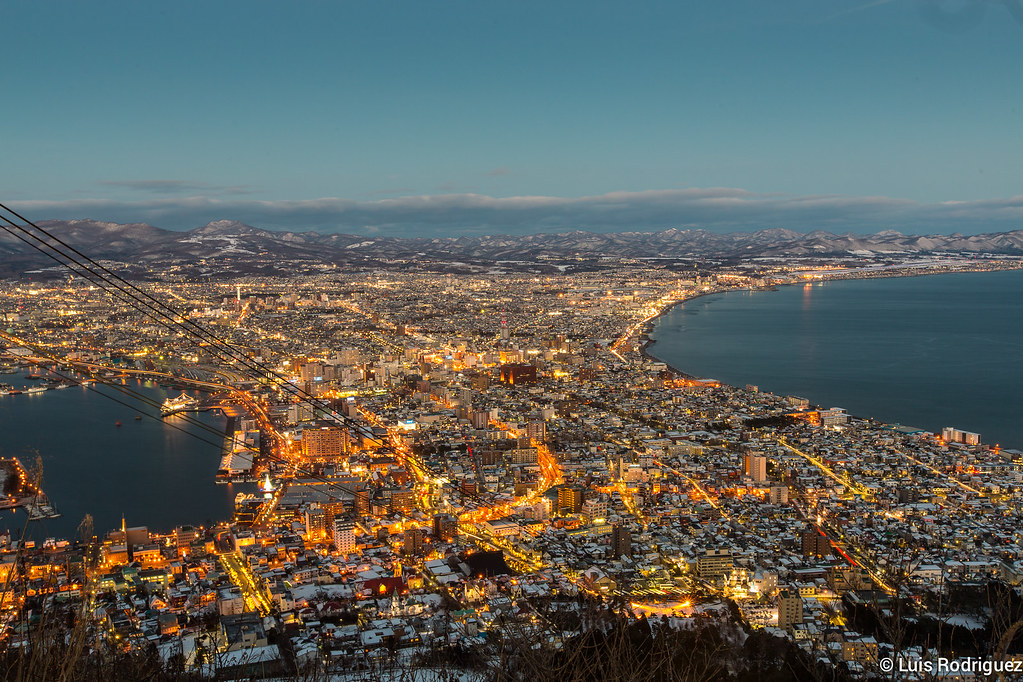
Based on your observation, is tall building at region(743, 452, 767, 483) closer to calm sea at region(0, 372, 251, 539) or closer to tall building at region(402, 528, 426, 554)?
tall building at region(402, 528, 426, 554)

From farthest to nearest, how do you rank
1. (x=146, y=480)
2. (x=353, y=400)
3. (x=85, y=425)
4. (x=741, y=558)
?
(x=353, y=400)
(x=85, y=425)
(x=146, y=480)
(x=741, y=558)

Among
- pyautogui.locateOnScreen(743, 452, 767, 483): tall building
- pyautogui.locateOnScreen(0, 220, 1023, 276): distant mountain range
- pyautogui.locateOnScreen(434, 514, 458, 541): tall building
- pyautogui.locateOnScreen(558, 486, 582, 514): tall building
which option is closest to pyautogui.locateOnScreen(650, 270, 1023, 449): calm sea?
pyautogui.locateOnScreen(743, 452, 767, 483): tall building

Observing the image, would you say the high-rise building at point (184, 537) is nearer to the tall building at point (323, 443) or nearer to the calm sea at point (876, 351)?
the tall building at point (323, 443)

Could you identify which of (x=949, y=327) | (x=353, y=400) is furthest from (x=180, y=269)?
(x=949, y=327)

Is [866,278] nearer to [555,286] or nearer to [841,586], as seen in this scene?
[555,286]

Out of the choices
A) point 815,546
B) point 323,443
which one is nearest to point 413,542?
point 815,546

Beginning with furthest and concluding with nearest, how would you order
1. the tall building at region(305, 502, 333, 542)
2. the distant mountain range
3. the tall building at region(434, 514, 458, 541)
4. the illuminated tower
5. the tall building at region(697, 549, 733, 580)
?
1. the distant mountain range
2. the illuminated tower
3. the tall building at region(305, 502, 333, 542)
4. the tall building at region(434, 514, 458, 541)
5. the tall building at region(697, 549, 733, 580)

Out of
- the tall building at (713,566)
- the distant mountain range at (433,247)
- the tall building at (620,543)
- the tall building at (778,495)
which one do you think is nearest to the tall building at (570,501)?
the tall building at (620,543)
